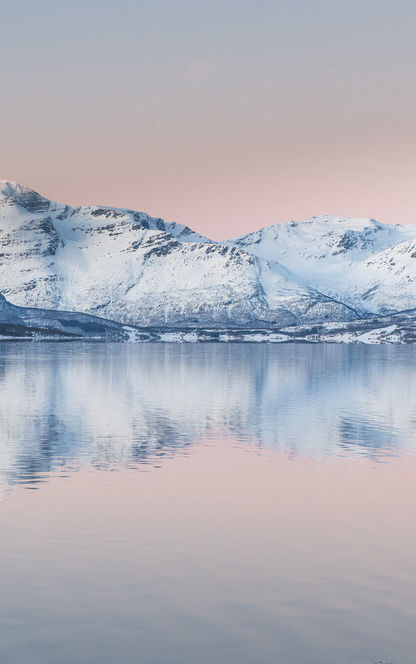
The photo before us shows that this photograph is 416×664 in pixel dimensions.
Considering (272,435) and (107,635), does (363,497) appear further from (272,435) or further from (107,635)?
(272,435)

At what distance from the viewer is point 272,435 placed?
6756cm

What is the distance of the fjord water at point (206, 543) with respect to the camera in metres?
23.2

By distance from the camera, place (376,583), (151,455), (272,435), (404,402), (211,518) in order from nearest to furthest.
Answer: (376,583), (211,518), (151,455), (272,435), (404,402)

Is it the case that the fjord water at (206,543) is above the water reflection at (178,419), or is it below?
below

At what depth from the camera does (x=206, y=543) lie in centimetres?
3309

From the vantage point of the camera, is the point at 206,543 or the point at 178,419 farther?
the point at 178,419

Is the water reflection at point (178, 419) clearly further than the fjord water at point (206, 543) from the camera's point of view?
Yes

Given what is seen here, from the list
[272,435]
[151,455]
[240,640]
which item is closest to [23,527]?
[240,640]

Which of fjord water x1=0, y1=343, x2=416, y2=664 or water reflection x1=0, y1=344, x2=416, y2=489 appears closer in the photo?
fjord water x1=0, y1=343, x2=416, y2=664

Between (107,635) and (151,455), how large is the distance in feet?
107

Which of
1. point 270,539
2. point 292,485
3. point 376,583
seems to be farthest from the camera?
point 292,485

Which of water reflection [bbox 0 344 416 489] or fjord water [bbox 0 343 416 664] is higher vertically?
water reflection [bbox 0 344 416 489]

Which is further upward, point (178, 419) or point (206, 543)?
point (178, 419)

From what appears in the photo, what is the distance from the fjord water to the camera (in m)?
23.2
